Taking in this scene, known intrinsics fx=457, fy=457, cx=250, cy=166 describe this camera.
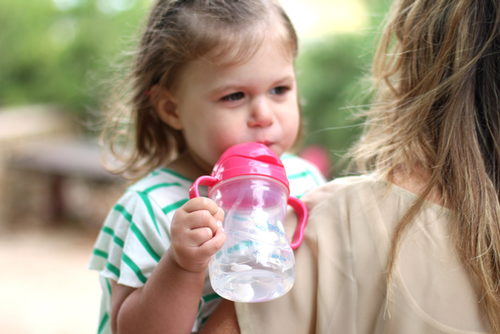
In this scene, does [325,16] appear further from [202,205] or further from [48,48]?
[48,48]

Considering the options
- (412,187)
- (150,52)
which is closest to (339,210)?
(412,187)

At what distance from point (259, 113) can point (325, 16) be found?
5.98 meters

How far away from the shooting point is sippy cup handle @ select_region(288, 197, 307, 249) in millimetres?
1182

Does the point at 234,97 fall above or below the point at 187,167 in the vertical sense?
above

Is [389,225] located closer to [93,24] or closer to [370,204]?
[370,204]

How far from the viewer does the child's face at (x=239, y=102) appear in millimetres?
1502

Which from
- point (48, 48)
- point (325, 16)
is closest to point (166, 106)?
point (325, 16)

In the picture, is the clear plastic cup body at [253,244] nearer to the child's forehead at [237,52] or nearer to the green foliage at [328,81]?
the child's forehead at [237,52]

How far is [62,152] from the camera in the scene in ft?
29.5

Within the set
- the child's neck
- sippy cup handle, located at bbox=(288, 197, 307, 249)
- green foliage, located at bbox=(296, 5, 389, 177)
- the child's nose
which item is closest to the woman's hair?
sippy cup handle, located at bbox=(288, 197, 307, 249)

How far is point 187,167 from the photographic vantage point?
1785 millimetres

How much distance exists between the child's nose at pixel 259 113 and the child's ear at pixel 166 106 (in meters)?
0.35

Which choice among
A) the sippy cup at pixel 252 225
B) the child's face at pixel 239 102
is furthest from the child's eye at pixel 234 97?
the sippy cup at pixel 252 225

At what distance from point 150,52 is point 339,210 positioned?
3.35 ft
